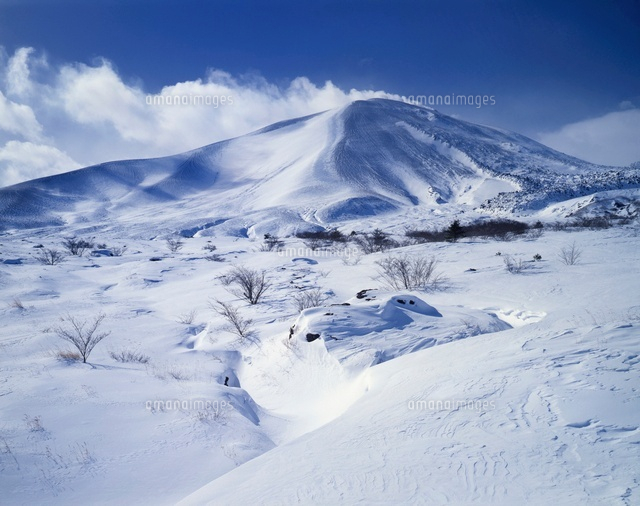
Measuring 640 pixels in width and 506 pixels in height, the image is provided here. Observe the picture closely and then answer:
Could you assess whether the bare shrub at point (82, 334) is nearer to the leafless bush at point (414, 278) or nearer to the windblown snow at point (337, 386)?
the windblown snow at point (337, 386)

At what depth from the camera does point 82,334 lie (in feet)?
35.8

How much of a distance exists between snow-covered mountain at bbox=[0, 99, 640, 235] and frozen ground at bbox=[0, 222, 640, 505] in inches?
2189

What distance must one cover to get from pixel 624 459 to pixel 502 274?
1463 cm

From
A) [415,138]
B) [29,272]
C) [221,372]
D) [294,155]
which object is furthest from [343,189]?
[221,372]

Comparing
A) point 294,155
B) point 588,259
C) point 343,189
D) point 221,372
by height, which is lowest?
point 221,372

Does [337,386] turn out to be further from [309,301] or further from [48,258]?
[48,258]

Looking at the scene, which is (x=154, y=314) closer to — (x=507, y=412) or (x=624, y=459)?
(x=507, y=412)

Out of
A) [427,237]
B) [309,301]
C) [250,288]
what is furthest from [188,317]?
[427,237]

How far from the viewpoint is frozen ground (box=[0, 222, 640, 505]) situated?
2850 millimetres

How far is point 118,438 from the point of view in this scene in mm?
4586

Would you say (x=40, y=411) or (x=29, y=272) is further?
(x=29, y=272)

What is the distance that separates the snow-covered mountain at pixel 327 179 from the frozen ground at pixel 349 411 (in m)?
55.6

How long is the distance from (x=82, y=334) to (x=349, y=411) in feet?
34.0

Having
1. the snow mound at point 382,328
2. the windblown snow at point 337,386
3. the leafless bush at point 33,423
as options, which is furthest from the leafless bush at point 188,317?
the leafless bush at point 33,423
